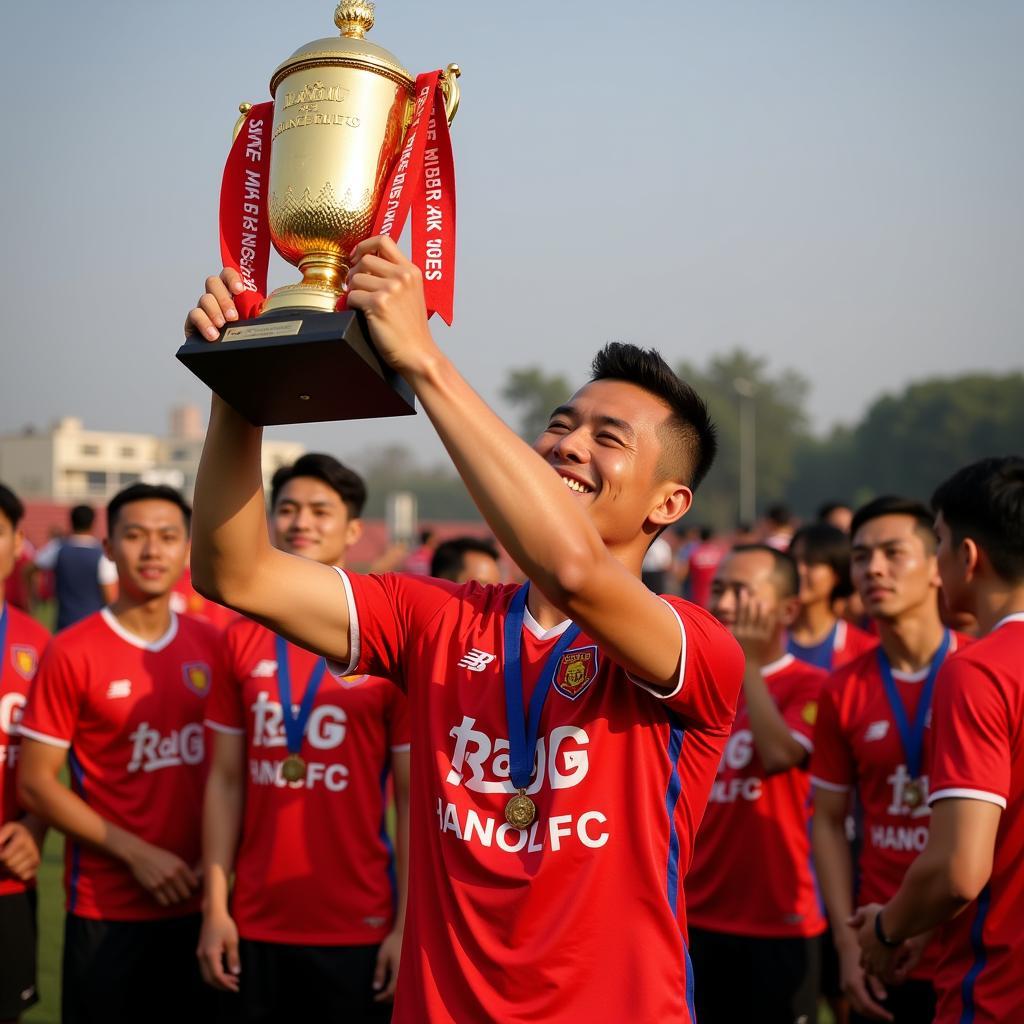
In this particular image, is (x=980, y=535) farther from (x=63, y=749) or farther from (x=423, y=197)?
(x=63, y=749)

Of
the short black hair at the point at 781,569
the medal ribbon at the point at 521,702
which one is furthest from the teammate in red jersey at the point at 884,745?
the medal ribbon at the point at 521,702

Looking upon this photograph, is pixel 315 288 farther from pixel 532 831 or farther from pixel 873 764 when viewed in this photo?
pixel 873 764

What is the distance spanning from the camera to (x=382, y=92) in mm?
2164

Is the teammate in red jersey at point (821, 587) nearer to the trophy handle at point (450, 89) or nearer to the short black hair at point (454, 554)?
the short black hair at point (454, 554)

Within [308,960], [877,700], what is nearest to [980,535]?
[877,700]

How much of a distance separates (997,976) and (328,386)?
7.51ft

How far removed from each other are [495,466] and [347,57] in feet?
3.06

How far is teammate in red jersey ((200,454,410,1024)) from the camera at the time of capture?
377 cm

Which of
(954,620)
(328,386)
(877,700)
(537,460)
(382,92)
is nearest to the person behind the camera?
(537,460)

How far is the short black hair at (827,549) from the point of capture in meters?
5.99

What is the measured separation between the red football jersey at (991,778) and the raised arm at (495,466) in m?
1.42

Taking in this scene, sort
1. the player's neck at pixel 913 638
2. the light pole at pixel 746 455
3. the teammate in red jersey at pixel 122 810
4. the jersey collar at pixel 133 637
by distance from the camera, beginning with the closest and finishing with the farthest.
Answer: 1. the teammate in red jersey at pixel 122 810
2. the player's neck at pixel 913 638
3. the jersey collar at pixel 133 637
4. the light pole at pixel 746 455

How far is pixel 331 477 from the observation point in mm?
4496

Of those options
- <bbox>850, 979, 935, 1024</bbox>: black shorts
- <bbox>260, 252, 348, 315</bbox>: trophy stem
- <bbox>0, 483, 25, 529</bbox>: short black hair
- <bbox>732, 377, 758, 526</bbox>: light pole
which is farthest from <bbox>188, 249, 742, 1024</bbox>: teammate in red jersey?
<bbox>732, 377, 758, 526</bbox>: light pole
